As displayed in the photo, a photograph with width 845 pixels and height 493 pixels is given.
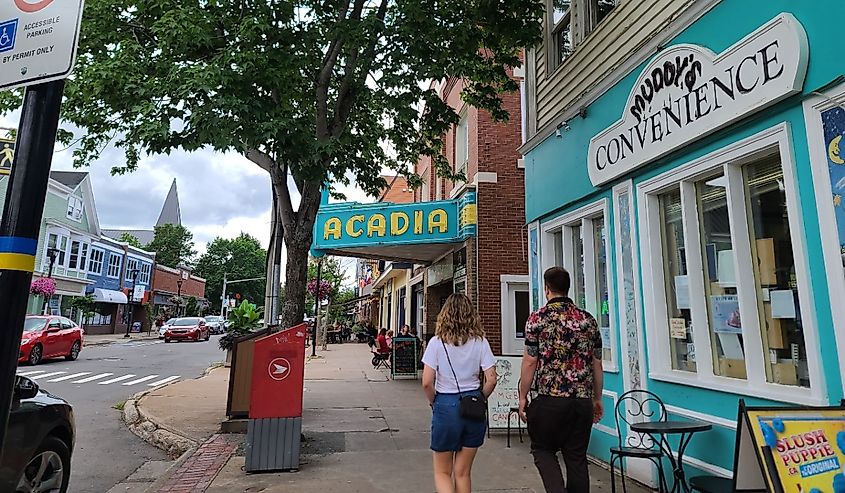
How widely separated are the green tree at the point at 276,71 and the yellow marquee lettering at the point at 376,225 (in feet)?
13.0

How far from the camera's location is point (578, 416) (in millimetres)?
3797

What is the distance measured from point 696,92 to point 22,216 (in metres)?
4.71

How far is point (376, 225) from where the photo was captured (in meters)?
12.2

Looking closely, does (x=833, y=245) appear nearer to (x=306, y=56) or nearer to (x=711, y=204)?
(x=711, y=204)

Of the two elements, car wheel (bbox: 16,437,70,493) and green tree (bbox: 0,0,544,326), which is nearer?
car wheel (bbox: 16,437,70,493)

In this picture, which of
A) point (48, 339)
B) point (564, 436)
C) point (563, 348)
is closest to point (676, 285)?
point (563, 348)

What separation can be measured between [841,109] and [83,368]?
1851cm

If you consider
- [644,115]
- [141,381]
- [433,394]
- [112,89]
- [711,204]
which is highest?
[112,89]

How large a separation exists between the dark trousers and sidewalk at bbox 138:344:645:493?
1.11m

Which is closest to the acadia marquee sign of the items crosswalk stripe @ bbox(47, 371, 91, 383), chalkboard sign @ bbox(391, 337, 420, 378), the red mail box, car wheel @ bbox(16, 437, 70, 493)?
the red mail box

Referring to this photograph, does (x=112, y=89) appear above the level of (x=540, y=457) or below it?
above

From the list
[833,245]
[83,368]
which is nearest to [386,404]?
[833,245]

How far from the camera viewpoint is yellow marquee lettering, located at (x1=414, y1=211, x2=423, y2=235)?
39.0 ft

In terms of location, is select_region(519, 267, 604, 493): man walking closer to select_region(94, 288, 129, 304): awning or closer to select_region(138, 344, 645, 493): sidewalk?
select_region(138, 344, 645, 493): sidewalk
